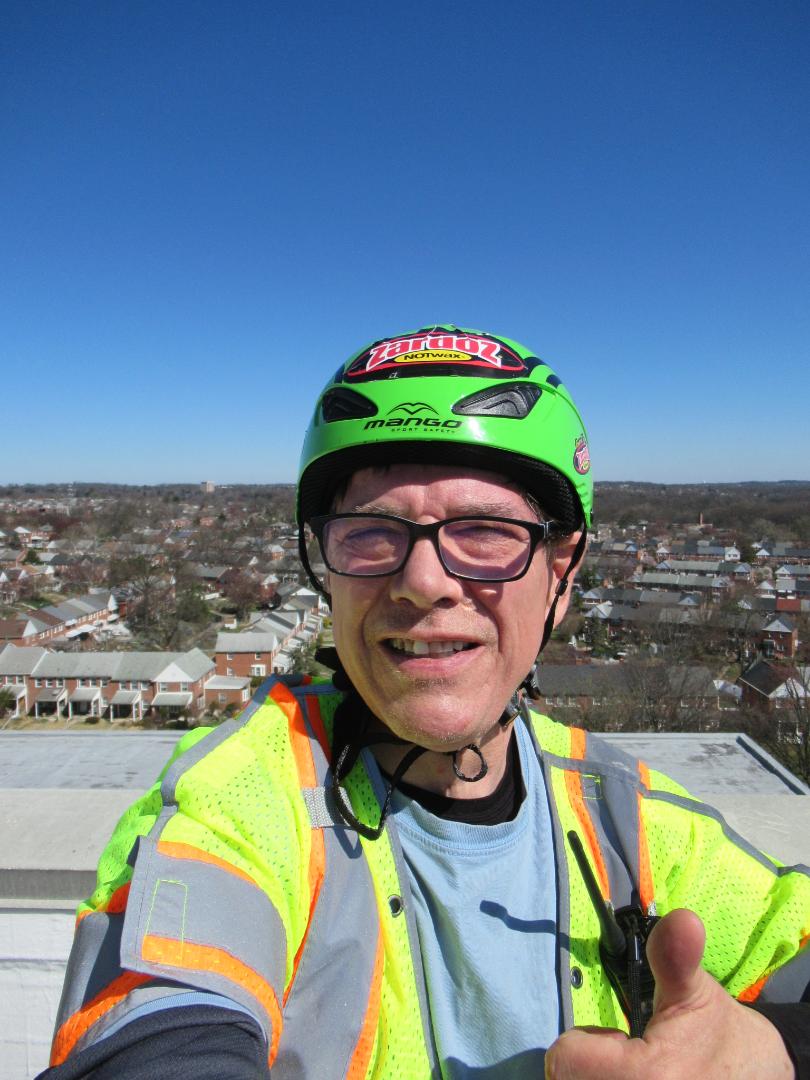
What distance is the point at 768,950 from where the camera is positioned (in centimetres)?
140

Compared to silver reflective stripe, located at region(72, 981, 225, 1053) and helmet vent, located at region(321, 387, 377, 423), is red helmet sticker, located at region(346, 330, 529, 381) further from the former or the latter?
silver reflective stripe, located at region(72, 981, 225, 1053)

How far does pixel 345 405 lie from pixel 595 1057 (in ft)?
4.77

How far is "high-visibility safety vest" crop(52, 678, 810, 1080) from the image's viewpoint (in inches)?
36.2

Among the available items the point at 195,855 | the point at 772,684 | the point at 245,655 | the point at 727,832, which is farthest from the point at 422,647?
the point at 245,655

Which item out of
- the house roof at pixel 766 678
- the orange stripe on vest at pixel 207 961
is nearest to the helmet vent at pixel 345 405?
the orange stripe on vest at pixel 207 961

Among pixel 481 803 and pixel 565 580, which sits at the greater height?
pixel 565 580

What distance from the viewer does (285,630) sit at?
1275 inches

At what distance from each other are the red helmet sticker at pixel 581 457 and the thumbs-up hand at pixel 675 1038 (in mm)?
1207

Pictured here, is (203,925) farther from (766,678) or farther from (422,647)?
(766,678)

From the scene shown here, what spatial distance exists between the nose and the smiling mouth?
0.29 ft

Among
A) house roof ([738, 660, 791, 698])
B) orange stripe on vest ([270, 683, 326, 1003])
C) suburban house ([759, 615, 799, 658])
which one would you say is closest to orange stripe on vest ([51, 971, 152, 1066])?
orange stripe on vest ([270, 683, 326, 1003])

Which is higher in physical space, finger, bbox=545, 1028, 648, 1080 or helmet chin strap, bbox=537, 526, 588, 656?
helmet chin strap, bbox=537, 526, 588, 656

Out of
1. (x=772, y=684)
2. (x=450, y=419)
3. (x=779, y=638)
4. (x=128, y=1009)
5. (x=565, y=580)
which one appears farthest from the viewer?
(x=779, y=638)

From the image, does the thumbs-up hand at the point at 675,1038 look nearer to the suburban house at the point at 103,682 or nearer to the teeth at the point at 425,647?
the teeth at the point at 425,647
